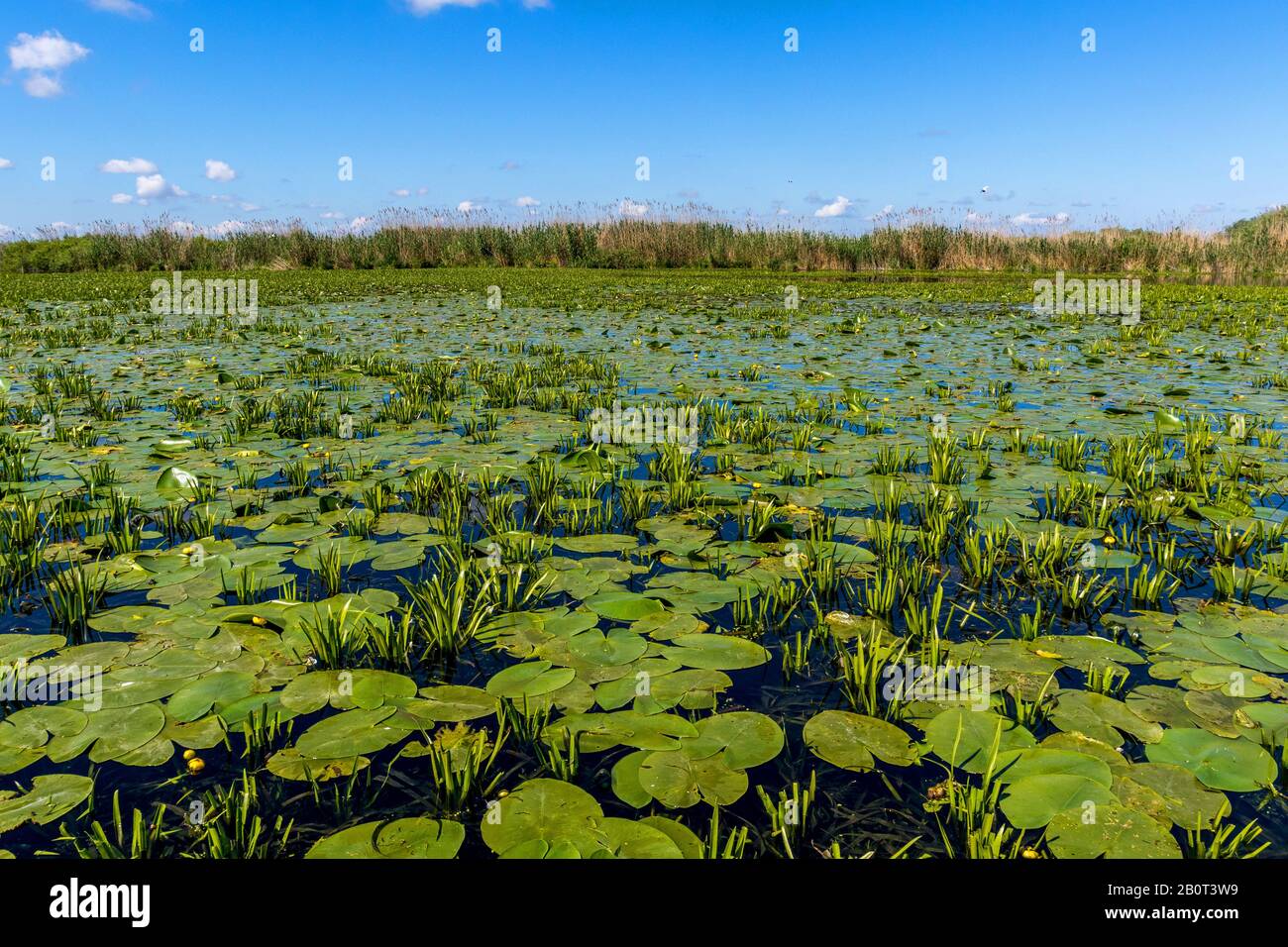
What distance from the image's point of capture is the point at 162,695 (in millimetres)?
2078

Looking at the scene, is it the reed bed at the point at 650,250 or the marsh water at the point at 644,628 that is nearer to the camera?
the marsh water at the point at 644,628

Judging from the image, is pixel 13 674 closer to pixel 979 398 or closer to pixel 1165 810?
pixel 1165 810

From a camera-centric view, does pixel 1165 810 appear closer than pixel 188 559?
Yes

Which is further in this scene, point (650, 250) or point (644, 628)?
point (650, 250)

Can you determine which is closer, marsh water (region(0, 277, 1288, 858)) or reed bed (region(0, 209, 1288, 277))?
marsh water (region(0, 277, 1288, 858))

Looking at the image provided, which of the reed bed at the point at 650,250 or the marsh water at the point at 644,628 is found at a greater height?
the reed bed at the point at 650,250

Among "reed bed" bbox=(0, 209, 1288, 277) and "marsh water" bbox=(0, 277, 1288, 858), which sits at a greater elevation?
"reed bed" bbox=(0, 209, 1288, 277)

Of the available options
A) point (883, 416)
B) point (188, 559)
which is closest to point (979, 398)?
point (883, 416)

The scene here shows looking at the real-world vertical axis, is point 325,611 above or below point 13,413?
below
